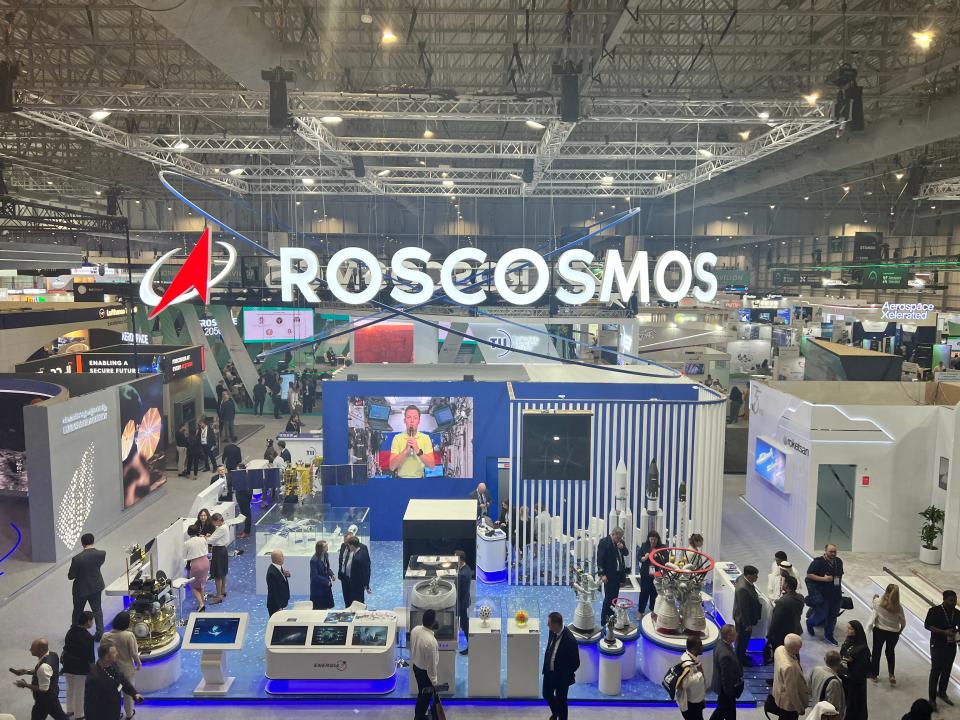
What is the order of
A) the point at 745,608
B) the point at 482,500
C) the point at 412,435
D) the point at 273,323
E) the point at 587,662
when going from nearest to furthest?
the point at 587,662 → the point at 745,608 → the point at 482,500 → the point at 412,435 → the point at 273,323

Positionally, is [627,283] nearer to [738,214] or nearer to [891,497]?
[891,497]

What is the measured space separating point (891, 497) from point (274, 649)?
8.18 meters

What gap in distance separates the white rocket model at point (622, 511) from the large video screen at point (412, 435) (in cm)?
222

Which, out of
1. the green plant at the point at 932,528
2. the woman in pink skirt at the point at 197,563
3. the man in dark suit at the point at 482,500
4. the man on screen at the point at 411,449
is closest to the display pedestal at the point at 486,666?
the man in dark suit at the point at 482,500

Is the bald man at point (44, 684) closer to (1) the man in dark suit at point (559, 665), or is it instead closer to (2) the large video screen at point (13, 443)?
(1) the man in dark suit at point (559, 665)

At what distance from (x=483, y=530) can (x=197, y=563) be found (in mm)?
3295

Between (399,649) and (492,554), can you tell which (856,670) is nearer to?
A: (399,649)

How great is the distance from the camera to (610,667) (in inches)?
250

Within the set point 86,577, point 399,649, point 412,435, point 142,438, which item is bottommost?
point 399,649

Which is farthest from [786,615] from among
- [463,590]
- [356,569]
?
[356,569]

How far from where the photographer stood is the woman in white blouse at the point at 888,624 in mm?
6391

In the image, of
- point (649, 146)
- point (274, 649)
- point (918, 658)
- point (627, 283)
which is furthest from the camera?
point (649, 146)

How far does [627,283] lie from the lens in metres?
9.69

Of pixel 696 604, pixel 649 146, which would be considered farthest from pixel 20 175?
pixel 696 604
